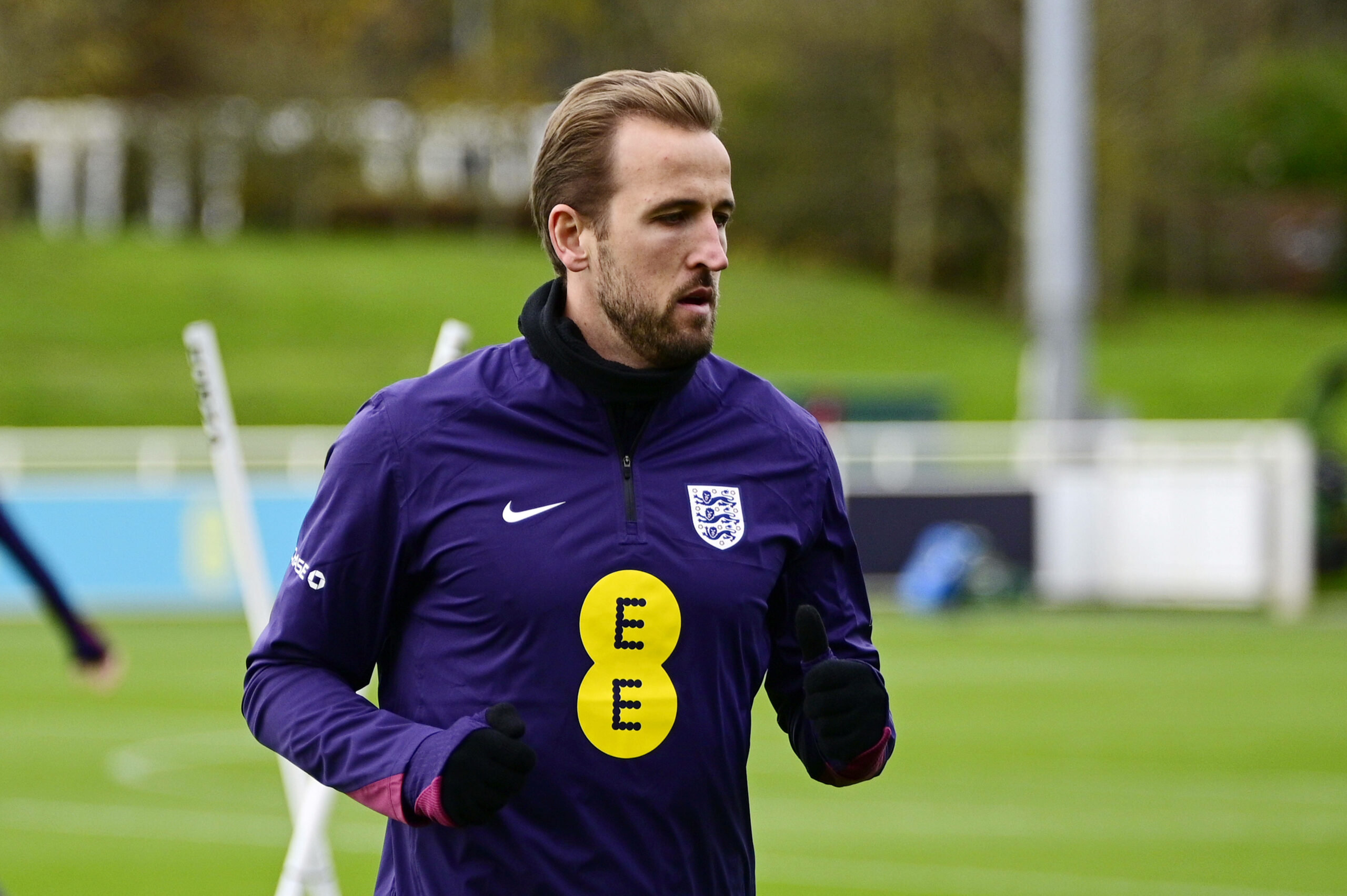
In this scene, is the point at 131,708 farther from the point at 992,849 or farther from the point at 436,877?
the point at 436,877

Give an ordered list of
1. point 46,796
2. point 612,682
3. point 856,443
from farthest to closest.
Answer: point 856,443 < point 46,796 < point 612,682

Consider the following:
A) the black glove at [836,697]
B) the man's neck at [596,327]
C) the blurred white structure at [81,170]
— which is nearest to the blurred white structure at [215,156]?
the blurred white structure at [81,170]

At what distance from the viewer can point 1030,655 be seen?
16234 mm

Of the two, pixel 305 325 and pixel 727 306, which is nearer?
pixel 305 325

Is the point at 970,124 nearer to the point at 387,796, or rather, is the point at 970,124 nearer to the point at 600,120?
the point at 600,120

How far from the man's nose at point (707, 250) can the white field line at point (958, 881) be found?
5428 mm

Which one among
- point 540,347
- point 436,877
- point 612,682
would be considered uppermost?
point 540,347

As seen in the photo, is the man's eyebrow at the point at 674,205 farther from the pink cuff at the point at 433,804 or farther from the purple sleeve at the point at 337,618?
the pink cuff at the point at 433,804

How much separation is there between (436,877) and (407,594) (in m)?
0.44

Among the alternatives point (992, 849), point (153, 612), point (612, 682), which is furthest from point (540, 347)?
point (153, 612)

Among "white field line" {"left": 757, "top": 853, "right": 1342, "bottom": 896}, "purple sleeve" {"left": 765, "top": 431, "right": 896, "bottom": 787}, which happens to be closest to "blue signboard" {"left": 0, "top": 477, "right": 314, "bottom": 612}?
"white field line" {"left": 757, "top": 853, "right": 1342, "bottom": 896}

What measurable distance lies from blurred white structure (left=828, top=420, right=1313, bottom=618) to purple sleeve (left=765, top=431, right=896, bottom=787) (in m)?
16.1

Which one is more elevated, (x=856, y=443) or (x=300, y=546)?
(x=856, y=443)

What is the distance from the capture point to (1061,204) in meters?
22.3
